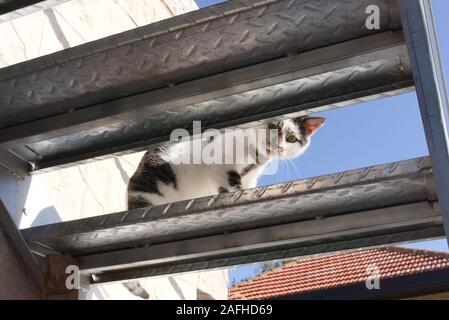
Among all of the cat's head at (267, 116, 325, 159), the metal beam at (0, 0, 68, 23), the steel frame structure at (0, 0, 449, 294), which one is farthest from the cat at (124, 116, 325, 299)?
the metal beam at (0, 0, 68, 23)

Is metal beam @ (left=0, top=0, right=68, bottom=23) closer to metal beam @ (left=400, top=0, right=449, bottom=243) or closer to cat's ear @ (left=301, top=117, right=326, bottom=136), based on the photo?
metal beam @ (left=400, top=0, right=449, bottom=243)

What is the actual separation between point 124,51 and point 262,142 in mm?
1894

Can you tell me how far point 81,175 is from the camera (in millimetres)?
2887

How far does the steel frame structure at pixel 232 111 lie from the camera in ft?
3.99

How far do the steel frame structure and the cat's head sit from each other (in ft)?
4.99

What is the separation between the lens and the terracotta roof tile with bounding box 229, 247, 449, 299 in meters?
2.79

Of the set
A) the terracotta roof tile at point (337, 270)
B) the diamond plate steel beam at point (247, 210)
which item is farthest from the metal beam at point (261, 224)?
the terracotta roof tile at point (337, 270)

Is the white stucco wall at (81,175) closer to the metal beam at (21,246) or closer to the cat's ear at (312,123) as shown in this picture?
the metal beam at (21,246)

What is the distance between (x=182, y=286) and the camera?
137 inches

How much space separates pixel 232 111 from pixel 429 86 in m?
0.57

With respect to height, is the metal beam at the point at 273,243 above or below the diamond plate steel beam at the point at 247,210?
below

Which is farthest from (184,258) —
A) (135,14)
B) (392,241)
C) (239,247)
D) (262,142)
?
(135,14)

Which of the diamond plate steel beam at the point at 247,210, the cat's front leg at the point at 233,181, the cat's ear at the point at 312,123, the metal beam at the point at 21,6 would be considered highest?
the cat's ear at the point at 312,123
